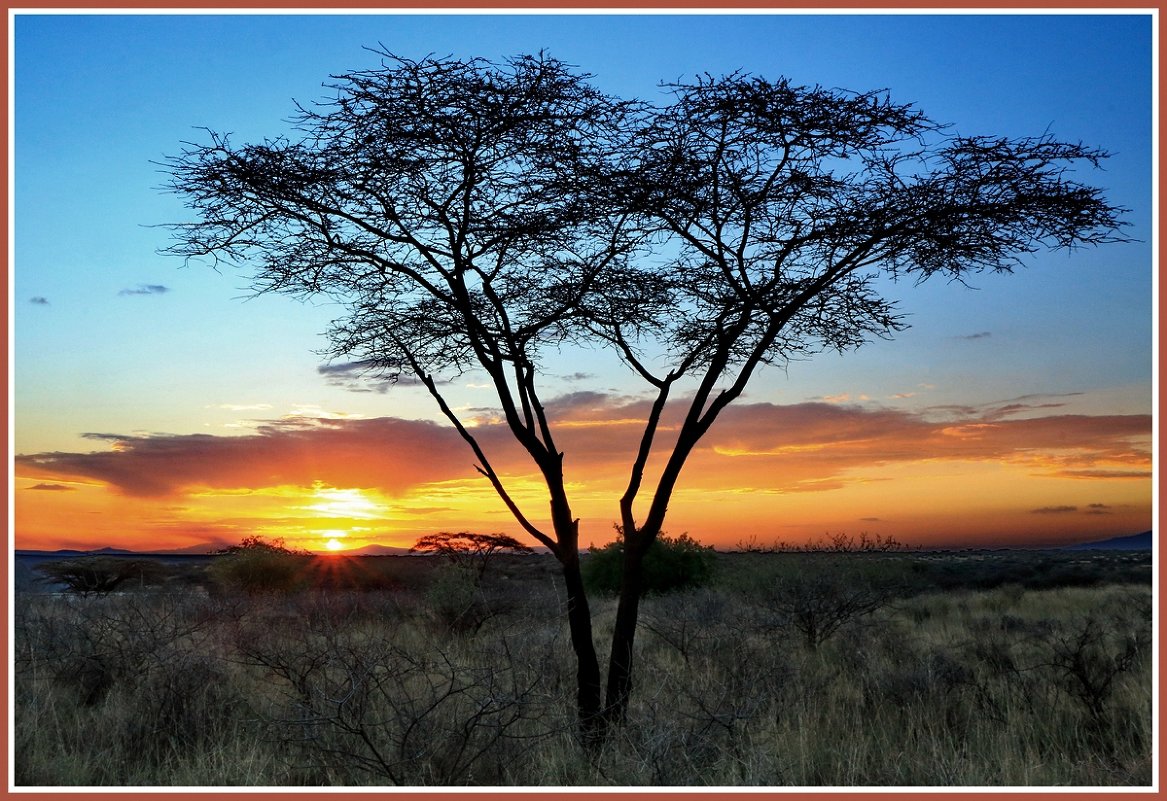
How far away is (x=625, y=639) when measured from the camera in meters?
8.65

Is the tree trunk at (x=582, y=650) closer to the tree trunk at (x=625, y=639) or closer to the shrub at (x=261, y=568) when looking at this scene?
the tree trunk at (x=625, y=639)

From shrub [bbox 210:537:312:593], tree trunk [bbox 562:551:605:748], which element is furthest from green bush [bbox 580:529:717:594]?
tree trunk [bbox 562:551:605:748]

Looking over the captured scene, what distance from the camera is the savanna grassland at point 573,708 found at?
7.29m

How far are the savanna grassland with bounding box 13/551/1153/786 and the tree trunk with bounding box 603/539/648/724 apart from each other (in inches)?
8.6

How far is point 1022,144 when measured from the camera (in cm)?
861

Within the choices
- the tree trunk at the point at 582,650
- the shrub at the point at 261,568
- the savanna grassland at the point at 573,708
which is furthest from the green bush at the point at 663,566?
the tree trunk at the point at 582,650

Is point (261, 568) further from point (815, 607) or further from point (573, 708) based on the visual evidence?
point (573, 708)

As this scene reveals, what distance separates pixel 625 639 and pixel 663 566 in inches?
730

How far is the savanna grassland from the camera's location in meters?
7.29

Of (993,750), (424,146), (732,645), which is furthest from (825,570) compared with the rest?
(424,146)

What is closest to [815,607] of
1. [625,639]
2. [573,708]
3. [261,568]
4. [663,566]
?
[573,708]

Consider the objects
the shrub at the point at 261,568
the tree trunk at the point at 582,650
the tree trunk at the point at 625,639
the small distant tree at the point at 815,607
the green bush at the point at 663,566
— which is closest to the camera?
the tree trunk at the point at 625,639

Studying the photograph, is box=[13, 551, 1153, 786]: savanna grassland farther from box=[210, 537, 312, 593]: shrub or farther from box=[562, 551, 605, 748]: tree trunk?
box=[210, 537, 312, 593]: shrub

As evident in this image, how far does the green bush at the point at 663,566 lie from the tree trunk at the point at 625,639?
17253mm
